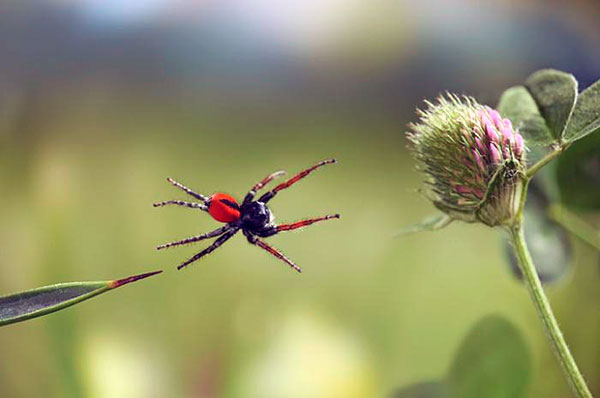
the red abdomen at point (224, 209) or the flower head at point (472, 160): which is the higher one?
the red abdomen at point (224, 209)

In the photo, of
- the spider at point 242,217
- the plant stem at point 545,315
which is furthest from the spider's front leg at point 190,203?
the plant stem at point 545,315

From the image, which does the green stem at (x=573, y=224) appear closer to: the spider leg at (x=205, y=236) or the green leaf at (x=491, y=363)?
the green leaf at (x=491, y=363)

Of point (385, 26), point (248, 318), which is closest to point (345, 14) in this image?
point (385, 26)

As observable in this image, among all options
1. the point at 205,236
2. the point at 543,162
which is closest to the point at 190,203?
the point at 205,236

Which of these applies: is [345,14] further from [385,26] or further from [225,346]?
[225,346]

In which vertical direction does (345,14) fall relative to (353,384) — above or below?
above

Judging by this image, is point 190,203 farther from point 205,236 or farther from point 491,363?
point 491,363
